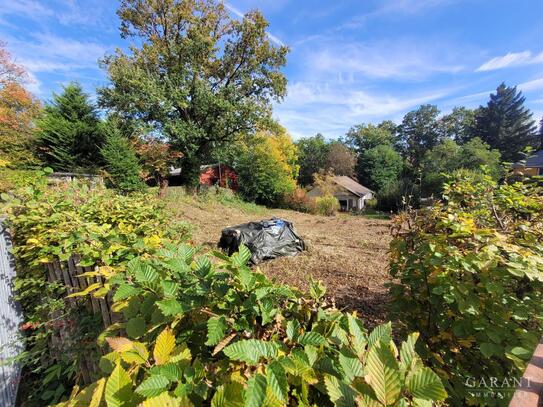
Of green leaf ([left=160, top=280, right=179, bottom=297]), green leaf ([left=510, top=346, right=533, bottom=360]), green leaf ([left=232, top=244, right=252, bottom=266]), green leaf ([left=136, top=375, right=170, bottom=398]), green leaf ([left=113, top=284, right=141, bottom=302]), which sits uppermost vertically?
green leaf ([left=232, top=244, right=252, bottom=266])

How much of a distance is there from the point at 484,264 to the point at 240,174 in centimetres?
1975

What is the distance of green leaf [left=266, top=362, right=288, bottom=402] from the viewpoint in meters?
0.56

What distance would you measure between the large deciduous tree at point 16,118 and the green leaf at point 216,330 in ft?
29.4

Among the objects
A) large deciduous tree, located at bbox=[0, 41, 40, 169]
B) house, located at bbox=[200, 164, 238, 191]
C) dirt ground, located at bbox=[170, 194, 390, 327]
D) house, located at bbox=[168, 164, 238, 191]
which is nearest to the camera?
dirt ground, located at bbox=[170, 194, 390, 327]

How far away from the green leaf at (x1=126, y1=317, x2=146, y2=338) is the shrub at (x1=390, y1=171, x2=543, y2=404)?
1.13m

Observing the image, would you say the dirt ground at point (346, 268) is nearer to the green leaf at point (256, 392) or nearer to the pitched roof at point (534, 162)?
the green leaf at point (256, 392)

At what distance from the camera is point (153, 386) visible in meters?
0.58

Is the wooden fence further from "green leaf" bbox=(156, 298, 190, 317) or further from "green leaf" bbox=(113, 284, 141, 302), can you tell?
"green leaf" bbox=(156, 298, 190, 317)

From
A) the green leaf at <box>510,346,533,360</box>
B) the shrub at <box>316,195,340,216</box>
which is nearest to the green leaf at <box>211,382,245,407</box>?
the green leaf at <box>510,346,533,360</box>

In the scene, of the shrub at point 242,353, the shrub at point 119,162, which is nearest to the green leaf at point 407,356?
the shrub at point 242,353

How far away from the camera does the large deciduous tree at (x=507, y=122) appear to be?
31.5 meters

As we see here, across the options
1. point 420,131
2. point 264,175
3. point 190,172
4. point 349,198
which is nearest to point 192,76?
point 190,172

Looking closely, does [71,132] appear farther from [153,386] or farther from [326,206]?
[326,206]

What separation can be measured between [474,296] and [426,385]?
0.89m
